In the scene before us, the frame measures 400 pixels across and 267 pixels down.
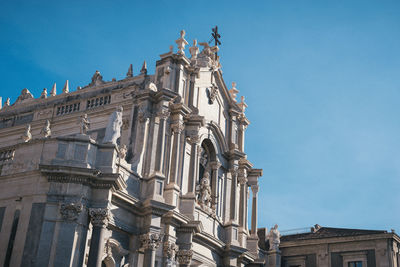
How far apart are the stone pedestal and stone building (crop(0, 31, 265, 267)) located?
3.66 feet

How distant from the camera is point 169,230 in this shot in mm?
24969

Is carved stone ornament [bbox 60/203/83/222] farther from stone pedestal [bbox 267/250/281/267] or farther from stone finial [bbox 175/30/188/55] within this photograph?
stone pedestal [bbox 267/250/281/267]

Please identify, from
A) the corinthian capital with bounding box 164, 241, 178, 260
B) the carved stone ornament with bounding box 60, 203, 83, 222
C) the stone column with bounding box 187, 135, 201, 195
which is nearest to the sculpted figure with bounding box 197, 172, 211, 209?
the stone column with bounding box 187, 135, 201, 195

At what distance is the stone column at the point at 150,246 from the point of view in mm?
22984

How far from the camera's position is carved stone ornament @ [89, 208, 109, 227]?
20.4 m

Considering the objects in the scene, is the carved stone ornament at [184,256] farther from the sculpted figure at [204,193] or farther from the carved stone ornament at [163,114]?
the carved stone ornament at [163,114]

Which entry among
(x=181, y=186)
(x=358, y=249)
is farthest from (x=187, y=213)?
(x=358, y=249)

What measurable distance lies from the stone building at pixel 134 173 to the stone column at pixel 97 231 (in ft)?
0.12

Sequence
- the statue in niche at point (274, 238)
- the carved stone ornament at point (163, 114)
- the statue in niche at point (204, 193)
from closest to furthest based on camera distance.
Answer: the carved stone ornament at point (163, 114) → the statue in niche at point (204, 193) → the statue in niche at point (274, 238)

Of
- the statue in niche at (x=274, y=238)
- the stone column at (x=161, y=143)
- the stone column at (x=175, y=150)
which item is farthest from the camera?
the statue in niche at (x=274, y=238)

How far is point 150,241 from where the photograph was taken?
75.9 feet

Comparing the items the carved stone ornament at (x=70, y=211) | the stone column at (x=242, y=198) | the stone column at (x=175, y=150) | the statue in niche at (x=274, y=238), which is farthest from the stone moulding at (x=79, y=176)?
the statue in niche at (x=274, y=238)

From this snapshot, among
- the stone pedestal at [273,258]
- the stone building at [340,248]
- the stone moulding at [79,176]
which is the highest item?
the stone building at [340,248]

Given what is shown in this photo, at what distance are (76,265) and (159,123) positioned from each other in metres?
8.57
